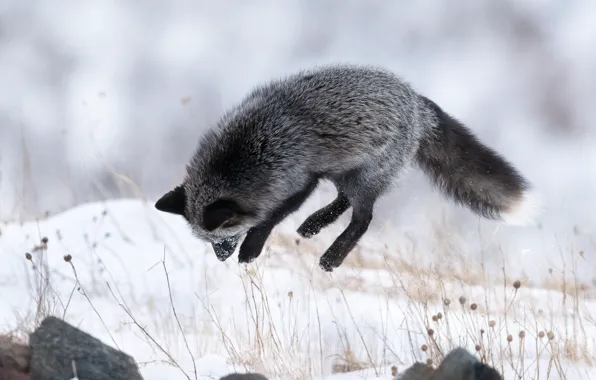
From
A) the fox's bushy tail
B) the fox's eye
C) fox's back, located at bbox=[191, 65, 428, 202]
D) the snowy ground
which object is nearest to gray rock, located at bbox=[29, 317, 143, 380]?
the snowy ground

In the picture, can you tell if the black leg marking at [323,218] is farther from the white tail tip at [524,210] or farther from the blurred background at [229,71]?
the blurred background at [229,71]

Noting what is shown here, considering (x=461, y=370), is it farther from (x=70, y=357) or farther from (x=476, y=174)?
(x=476, y=174)

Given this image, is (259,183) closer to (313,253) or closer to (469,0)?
(313,253)

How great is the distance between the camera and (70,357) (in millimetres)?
3629

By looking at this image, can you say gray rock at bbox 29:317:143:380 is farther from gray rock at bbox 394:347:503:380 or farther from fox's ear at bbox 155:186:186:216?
gray rock at bbox 394:347:503:380

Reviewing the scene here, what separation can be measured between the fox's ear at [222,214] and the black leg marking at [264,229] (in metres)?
0.20

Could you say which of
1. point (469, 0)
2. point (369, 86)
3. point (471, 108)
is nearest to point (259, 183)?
point (369, 86)

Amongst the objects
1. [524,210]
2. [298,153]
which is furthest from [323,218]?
[524,210]

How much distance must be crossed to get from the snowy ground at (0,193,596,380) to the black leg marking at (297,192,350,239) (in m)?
0.38

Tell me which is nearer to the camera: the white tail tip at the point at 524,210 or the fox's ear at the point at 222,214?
the fox's ear at the point at 222,214

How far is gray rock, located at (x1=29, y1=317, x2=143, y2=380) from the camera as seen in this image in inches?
143

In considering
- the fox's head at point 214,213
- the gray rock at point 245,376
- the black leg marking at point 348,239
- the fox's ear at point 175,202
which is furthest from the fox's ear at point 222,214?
the gray rock at point 245,376

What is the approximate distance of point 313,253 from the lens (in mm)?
8031

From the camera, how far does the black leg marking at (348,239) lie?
16.8 ft
